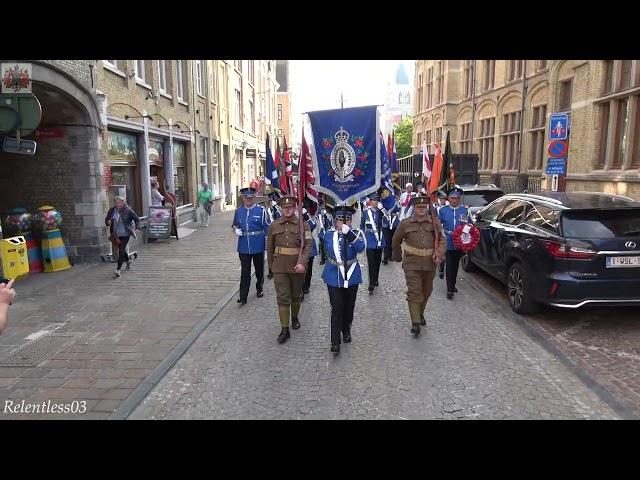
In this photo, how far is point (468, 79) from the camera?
2895 centimetres

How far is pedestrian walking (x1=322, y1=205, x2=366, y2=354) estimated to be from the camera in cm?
516

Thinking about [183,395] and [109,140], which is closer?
[183,395]

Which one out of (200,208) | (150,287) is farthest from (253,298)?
(200,208)

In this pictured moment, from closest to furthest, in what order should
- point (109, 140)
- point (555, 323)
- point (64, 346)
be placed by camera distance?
point (64, 346) < point (555, 323) < point (109, 140)

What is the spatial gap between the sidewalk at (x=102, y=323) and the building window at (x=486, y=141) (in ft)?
62.5

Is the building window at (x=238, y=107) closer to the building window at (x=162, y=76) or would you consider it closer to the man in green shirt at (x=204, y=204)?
the man in green shirt at (x=204, y=204)

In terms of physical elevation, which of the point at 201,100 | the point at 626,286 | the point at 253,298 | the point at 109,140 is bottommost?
the point at 253,298

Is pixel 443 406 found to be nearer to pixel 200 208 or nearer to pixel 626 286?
pixel 626 286

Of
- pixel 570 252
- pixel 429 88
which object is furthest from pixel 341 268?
pixel 429 88

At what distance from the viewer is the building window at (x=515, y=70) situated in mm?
21506

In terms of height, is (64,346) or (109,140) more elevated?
(109,140)

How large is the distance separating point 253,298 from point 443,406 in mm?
4394
